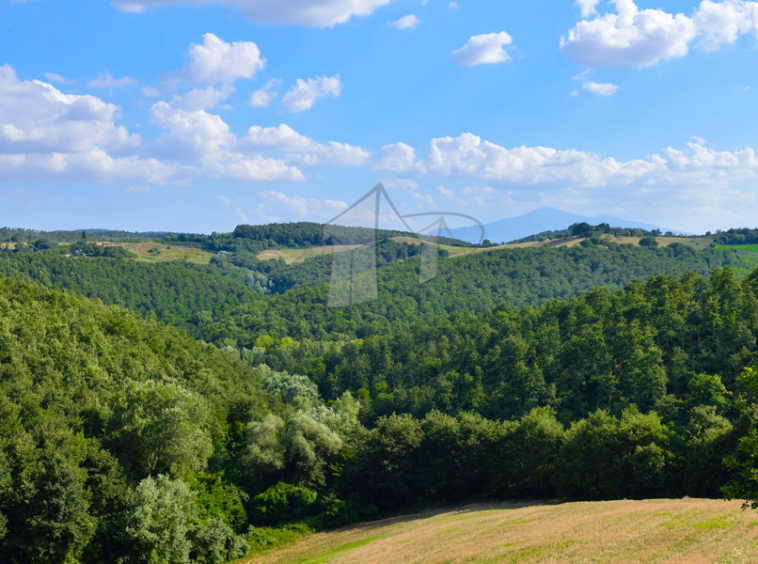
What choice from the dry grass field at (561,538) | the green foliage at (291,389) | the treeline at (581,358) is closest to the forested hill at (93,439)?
the dry grass field at (561,538)

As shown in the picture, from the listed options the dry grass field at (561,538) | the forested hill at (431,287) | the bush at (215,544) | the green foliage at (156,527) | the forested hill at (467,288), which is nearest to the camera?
the dry grass field at (561,538)

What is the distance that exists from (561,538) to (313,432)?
2956 centimetres

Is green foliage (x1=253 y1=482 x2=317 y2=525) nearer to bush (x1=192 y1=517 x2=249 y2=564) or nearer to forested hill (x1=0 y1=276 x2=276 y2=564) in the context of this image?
forested hill (x1=0 y1=276 x2=276 y2=564)

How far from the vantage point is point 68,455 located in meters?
37.9

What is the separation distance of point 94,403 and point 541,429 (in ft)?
122

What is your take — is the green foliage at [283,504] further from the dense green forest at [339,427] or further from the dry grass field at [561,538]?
the dry grass field at [561,538]

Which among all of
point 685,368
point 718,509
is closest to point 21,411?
point 718,509

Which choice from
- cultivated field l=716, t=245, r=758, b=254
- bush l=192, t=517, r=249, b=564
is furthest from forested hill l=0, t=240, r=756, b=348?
bush l=192, t=517, r=249, b=564

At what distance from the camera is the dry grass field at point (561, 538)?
77.4ft

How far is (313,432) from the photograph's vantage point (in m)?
53.4

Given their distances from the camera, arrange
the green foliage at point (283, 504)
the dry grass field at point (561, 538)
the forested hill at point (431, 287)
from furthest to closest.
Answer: the forested hill at point (431, 287), the green foliage at point (283, 504), the dry grass field at point (561, 538)

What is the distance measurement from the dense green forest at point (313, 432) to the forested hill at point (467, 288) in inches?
2918

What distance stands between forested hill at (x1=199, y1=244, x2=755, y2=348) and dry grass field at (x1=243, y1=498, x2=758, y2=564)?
111 metres

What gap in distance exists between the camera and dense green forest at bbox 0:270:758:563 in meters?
37.1
